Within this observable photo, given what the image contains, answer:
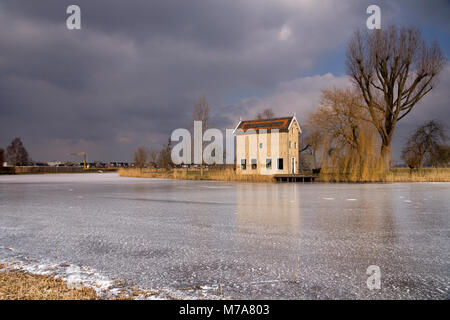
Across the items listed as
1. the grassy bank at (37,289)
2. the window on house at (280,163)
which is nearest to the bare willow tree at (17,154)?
the window on house at (280,163)

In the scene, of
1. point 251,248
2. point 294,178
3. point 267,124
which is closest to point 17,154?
point 267,124

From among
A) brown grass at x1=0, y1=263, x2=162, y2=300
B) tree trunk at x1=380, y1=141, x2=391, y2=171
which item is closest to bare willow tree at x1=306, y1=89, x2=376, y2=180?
tree trunk at x1=380, y1=141, x2=391, y2=171

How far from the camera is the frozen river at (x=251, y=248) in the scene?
3.31 metres

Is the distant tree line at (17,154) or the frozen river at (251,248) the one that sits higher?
the distant tree line at (17,154)

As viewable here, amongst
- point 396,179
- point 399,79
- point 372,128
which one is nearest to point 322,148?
point 372,128

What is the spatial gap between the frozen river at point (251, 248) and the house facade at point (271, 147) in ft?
91.5

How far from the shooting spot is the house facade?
3656 cm

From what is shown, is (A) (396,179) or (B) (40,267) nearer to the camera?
(B) (40,267)

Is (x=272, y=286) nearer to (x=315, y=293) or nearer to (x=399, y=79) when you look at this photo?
(x=315, y=293)

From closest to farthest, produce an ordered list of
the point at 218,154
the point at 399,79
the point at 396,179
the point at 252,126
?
1. the point at 396,179
2. the point at 399,79
3. the point at 252,126
4. the point at 218,154

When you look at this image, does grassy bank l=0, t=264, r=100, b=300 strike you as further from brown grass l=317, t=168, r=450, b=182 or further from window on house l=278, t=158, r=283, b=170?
window on house l=278, t=158, r=283, b=170

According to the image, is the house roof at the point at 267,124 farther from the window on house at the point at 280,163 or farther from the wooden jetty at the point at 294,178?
the wooden jetty at the point at 294,178

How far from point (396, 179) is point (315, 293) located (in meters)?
22.1
